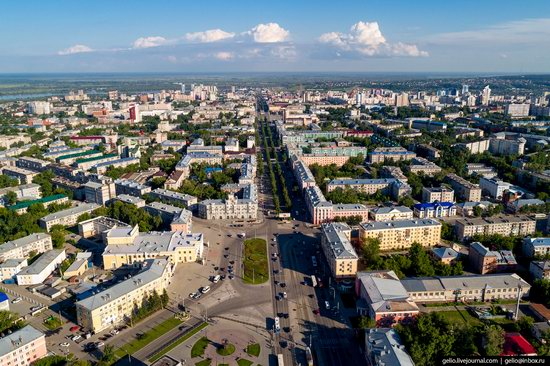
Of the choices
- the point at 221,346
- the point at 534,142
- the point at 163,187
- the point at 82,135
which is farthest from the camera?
the point at 82,135

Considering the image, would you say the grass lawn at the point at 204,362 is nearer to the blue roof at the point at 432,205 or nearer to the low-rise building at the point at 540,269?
the low-rise building at the point at 540,269

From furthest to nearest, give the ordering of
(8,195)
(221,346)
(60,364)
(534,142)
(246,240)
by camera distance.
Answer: (534,142) < (8,195) < (246,240) < (221,346) < (60,364)

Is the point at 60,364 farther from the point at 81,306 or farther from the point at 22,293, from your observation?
the point at 22,293

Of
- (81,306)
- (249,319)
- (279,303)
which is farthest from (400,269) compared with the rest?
(81,306)

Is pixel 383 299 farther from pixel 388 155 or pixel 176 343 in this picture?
pixel 388 155

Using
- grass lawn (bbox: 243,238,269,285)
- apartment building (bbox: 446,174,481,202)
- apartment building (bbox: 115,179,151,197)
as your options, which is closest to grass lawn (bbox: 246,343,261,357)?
grass lawn (bbox: 243,238,269,285)

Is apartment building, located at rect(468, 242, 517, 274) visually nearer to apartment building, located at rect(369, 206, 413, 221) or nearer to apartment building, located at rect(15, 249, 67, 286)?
apartment building, located at rect(369, 206, 413, 221)
